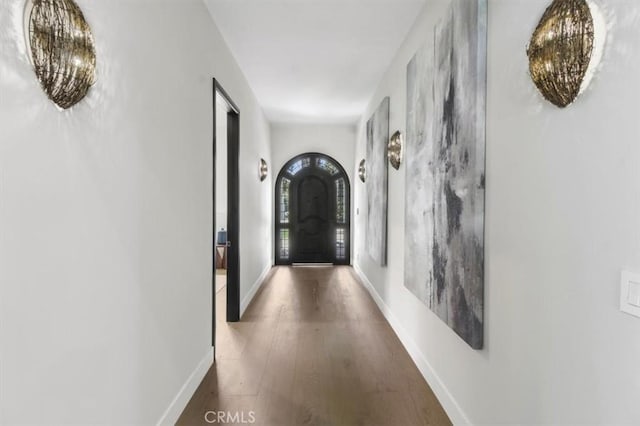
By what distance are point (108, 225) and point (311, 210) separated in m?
5.18

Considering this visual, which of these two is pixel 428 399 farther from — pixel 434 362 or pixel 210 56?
pixel 210 56

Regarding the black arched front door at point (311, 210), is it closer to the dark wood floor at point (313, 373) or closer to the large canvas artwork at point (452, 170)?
the dark wood floor at point (313, 373)

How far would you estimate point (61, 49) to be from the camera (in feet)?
3.29

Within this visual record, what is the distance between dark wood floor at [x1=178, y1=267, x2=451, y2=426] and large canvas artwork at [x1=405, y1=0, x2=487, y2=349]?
0.61m

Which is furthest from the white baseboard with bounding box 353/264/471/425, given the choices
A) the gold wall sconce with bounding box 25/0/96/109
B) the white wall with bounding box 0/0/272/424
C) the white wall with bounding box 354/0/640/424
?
the gold wall sconce with bounding box 25/0/96/109

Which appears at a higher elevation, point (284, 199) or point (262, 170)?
point (262, 170)

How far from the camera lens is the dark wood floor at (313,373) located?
1939 mm

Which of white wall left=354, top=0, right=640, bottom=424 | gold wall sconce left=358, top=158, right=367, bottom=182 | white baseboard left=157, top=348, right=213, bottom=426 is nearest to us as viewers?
white wall left=354, top=0, right=640, bottom=424

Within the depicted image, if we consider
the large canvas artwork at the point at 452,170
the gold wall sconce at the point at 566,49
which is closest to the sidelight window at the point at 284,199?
the large canvas artwork at the point at 452,170

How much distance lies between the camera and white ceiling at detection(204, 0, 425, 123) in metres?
2.43

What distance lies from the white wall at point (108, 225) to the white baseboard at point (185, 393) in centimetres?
5

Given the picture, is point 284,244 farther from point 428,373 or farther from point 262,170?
point 428,373

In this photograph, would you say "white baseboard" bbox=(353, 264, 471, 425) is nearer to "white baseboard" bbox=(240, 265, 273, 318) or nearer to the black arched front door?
"white baseboard" bbox=(240, 265, 273, 318)

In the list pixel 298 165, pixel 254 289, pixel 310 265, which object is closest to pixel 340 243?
pixel 310 265
